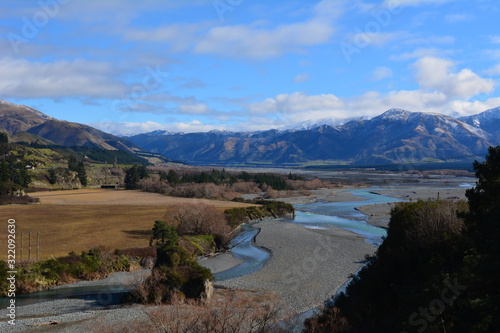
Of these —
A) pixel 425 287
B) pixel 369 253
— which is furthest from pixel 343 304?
pixel 369 253

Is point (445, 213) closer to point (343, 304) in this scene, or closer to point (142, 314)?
point (343, 304)

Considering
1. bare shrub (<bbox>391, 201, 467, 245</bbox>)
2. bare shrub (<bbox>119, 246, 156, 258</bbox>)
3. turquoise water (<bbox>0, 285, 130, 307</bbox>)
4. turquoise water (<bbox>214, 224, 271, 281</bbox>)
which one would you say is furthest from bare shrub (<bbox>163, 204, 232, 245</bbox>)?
bare shrub (<bbox>391, 201, 467, 245</bbox>)

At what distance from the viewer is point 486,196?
853 inches

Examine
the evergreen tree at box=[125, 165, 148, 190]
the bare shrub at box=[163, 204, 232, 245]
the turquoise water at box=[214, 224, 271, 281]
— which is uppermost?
the evergreen tree at box=[125, 165, 148, 190]

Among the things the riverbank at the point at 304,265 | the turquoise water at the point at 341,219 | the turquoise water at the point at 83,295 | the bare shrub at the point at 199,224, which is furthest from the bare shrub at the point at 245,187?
the turquoise water at the point at 83,295

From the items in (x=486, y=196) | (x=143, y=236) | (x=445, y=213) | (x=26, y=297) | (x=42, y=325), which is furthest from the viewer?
(x=143, y=236)

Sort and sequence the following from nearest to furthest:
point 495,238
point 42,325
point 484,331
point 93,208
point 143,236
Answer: point 484,331, point 495,238, point 42,325, point 143,236, point 93,208

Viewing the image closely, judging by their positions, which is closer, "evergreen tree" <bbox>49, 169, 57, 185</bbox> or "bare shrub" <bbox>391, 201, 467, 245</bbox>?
"bare shrub" <bbox>391, 201, 467, 245</bbox>

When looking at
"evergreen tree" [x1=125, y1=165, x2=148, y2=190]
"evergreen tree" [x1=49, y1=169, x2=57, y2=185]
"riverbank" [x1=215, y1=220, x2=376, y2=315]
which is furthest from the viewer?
"evergreen tree" [x1=125, y1=165, x2=148, y2=190]

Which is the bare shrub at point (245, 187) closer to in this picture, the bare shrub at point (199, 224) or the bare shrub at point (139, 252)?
the bare shrub at point (199, 224)

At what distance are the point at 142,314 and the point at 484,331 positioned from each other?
20.9m

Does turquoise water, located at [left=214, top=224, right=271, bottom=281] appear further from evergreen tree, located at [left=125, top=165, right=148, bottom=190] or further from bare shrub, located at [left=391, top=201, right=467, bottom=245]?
evergreen tree, located at [left=125, top=165, right=148, bottom=190]

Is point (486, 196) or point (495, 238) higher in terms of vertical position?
point (486, 196)

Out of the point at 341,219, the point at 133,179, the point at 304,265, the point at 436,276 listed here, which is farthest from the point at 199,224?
the point at 133,179
